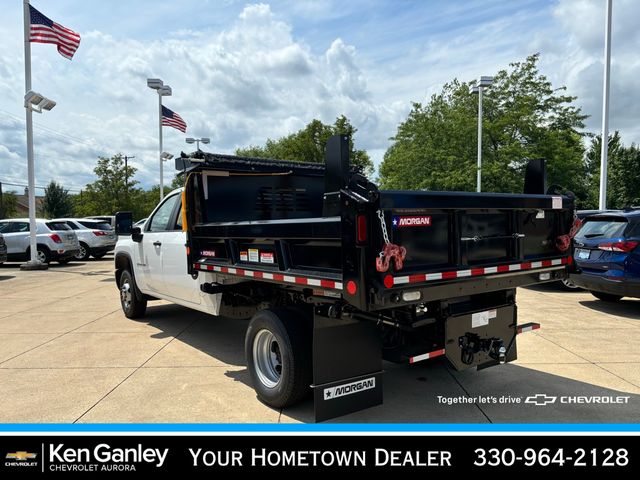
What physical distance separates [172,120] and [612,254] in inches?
824

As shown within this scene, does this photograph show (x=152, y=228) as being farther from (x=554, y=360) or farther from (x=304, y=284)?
(x=554, y=360)

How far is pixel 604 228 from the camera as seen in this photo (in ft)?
26.0

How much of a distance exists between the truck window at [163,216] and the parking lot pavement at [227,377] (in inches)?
59.5

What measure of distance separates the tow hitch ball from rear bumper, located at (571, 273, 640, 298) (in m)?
3.85

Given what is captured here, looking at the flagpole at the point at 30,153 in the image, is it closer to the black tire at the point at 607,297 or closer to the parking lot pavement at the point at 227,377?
the parking lot pavement at the point at 227,377

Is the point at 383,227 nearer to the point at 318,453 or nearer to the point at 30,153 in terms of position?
the point at 318,453

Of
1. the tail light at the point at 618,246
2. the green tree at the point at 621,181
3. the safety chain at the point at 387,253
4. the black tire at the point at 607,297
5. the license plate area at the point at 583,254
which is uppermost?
the green tree at the point at 621,181

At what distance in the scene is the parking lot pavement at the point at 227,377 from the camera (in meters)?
3.87

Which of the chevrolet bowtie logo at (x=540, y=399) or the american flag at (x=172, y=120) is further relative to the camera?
the american flag at (x=172, y=120)

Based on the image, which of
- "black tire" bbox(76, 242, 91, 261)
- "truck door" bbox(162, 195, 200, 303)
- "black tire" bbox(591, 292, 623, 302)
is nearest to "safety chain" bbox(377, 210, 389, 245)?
"truck door" bbox(162, 195, 200, 303)

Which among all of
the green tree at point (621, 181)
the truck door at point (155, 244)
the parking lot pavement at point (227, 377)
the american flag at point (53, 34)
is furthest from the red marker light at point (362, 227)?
the green tree at point (621, 181)

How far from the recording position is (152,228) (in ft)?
22.1

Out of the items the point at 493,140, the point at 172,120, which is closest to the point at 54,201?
the point at 172,120

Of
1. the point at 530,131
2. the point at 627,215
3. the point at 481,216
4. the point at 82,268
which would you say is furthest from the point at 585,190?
the point at 481,216
